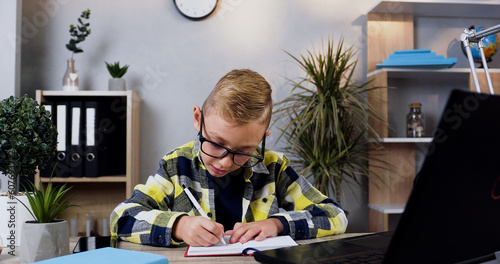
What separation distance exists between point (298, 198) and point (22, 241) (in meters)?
0.77

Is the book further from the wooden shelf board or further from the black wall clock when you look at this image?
the black wall clock

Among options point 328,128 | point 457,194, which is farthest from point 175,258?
point 328,128

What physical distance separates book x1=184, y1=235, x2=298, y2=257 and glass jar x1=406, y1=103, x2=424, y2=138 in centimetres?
177

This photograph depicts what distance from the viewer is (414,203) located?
1.34 ft

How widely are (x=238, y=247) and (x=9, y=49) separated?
205 cm

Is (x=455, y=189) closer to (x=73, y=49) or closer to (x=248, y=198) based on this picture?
(x=248, y=198)

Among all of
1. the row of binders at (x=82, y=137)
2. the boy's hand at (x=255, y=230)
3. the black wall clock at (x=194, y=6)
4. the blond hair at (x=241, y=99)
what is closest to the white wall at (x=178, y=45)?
the black wall clock at (x=194, y=6)

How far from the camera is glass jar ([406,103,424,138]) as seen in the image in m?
2.49

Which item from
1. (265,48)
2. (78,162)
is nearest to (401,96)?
(265,48)

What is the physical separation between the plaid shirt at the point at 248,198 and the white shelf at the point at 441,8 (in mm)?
1569

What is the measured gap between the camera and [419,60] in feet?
7.77

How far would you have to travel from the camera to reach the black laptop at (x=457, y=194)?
1.29ft

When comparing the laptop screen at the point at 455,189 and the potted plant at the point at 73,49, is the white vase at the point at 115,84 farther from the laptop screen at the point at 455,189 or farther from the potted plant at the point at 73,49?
the laptop screen at the point at 455,189

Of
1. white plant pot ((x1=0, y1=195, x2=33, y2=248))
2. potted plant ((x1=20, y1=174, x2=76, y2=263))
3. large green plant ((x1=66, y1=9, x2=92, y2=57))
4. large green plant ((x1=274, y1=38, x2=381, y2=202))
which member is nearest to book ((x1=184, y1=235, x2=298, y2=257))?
potted plant ((x1=20, y1=174, x2=76, y2=263))
